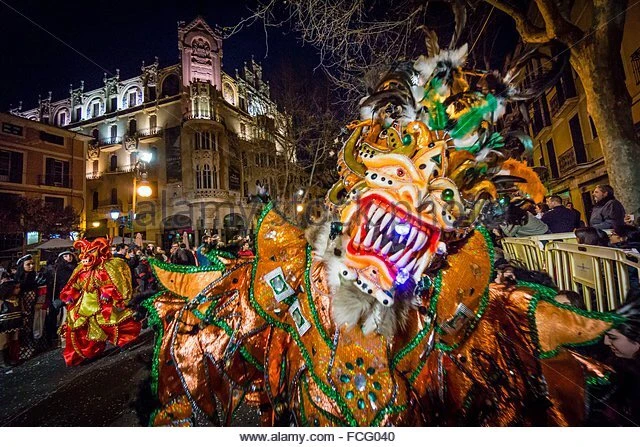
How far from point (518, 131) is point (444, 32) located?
441 centimetres

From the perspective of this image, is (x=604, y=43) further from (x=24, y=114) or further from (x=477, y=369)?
(x=24, y=114)

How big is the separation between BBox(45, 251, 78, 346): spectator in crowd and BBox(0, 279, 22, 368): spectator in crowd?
2.07 feet

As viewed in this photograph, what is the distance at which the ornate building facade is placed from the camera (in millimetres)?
22141

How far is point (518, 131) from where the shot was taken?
1355mm

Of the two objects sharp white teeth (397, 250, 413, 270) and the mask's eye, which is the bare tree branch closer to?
the mask's eye

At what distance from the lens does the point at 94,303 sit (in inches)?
149

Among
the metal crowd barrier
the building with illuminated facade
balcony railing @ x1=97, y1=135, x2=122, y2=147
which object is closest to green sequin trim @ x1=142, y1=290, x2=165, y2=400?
the metal crowd barrier

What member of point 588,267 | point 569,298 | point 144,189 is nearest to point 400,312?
point 569,298

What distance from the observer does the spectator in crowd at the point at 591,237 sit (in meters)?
2.14

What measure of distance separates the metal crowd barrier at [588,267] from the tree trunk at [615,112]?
1463mm

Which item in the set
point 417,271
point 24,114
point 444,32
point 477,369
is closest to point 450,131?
point 417,271

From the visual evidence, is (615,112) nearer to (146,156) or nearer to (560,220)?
(560,220)

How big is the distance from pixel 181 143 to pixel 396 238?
24605mm
